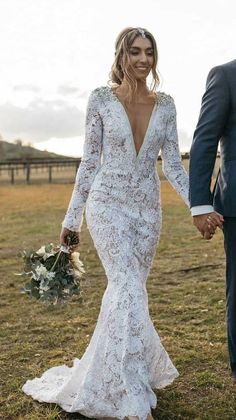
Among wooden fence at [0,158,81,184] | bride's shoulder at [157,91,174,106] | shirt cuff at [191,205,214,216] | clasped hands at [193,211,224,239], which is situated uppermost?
bride's shoulder at [157,91,174,106]

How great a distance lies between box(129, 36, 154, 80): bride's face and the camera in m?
4.23

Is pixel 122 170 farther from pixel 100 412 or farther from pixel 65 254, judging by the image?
pixel 100 412

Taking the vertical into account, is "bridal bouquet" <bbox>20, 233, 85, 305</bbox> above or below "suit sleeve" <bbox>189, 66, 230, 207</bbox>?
below

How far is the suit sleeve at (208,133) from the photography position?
12.7 feet

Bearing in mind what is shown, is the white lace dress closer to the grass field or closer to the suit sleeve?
the grass field

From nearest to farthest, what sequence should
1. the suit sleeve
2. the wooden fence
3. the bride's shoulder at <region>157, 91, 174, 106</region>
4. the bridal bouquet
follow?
1. the suit sleeve
2. the bride's shoulder at <region>157, 91, 174, 106</region>
3. the bridal bouquet
4. the wooden fence

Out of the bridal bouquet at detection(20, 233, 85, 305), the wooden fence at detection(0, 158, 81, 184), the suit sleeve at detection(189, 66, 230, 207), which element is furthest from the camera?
the wooden fence at detection(0, 158, 81, 184)

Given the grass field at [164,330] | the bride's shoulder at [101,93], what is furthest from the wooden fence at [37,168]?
the bride's shoulder at [101,93]

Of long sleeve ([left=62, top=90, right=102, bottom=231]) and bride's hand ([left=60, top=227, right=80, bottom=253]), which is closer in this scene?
long sleeve ([left=62, top=90, right=102, bottom=231])

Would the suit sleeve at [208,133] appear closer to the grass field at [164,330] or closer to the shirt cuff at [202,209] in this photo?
the shirt cuff at [202,209]

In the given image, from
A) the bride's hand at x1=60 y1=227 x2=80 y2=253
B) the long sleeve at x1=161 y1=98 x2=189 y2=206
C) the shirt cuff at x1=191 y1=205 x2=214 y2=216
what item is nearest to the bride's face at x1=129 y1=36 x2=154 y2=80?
the long sleeve at x1=161 y1=98 x2=189 y2=206

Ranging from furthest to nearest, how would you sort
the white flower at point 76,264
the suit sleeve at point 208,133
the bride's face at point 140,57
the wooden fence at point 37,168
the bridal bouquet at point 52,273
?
1. the wooden fence at point 37,168
2. the white flower at point 76,264
3. the bridal bouquet at point 52,273
4. the bride's face at point 140,57
5. the suit sleeve at point 208,133

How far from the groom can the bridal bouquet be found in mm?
1071

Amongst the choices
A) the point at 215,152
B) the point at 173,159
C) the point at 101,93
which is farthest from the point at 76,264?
the point at 215,152
